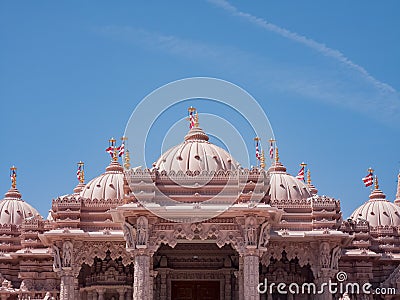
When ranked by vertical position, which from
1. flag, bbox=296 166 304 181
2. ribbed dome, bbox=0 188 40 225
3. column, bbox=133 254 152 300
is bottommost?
column, bbox=133 254 152 300

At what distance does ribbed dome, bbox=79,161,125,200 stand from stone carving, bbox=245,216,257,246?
11.3 meters

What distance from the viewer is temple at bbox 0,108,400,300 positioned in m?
33.2

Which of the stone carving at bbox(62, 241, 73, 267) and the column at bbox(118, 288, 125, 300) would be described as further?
the column at bbox(118, 288, 125, 300)

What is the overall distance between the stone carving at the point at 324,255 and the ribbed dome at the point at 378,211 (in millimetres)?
11048

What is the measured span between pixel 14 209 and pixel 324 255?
2022 centimetres

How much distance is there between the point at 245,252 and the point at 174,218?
335cm

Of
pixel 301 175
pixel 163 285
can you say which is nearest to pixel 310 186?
pixel 301 175

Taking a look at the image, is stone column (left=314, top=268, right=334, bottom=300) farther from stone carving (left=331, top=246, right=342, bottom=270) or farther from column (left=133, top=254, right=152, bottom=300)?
column (left=133, top=254, right=152, bottom=300)

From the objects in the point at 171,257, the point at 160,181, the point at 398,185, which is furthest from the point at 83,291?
the point at 398,185

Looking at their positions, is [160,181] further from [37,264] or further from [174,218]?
[37,264]

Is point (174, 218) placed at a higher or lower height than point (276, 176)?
lower

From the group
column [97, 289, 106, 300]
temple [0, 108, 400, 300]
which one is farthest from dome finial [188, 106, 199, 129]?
column [97, 289, 106, 300]

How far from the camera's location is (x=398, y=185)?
170ft

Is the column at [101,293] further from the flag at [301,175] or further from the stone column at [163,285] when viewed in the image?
the flag at [301,175]
